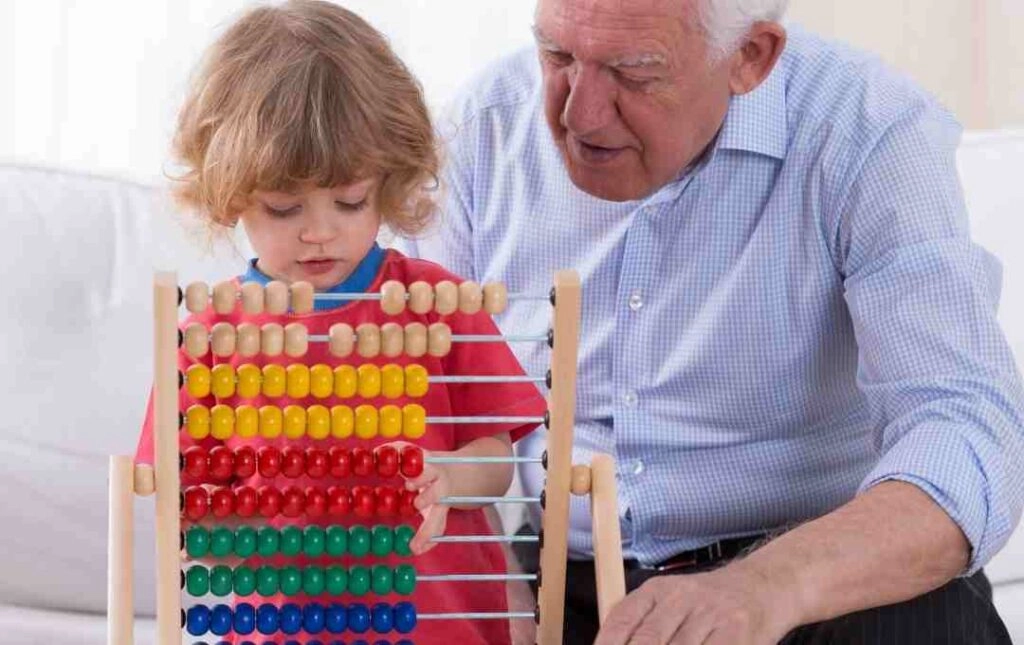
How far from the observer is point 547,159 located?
2021 mm

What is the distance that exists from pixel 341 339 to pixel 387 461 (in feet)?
0.39

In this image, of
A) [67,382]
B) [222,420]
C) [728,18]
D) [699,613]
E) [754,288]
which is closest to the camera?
[699,613]

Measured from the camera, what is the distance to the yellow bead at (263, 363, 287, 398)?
157cm

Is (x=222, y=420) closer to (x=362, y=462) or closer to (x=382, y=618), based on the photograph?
(x=362, y=462)

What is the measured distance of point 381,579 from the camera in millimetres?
1599

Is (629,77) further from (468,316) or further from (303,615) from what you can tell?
(303,615)

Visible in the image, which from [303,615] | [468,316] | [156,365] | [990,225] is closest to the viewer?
[156,365]

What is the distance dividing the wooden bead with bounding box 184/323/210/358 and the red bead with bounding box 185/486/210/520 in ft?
0.42

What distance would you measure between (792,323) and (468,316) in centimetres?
39

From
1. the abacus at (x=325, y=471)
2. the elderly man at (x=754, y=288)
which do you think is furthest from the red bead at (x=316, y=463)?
the elderly man at (x=754, y=288)

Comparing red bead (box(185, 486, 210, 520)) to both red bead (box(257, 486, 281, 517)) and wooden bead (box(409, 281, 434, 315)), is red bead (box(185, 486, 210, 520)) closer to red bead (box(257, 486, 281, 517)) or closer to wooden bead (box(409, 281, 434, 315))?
red bead (box(257, 486, 281, 517))

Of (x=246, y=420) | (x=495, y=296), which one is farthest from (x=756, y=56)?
(x=246, y=420)

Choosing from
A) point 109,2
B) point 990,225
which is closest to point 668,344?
point 990,225

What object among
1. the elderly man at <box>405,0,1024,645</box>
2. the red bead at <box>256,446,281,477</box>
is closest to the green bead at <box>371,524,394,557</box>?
the red bead at <box>256,446,281,477</box>
